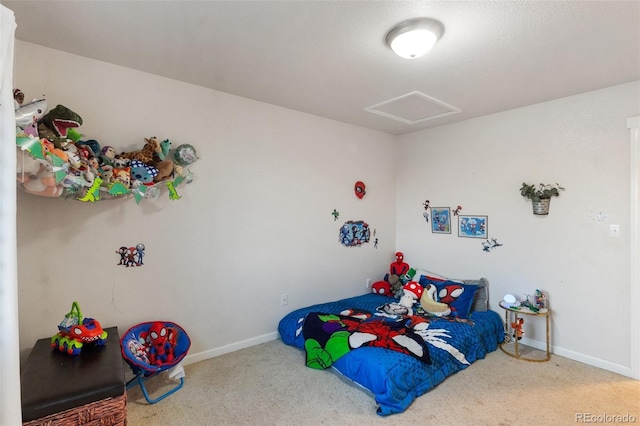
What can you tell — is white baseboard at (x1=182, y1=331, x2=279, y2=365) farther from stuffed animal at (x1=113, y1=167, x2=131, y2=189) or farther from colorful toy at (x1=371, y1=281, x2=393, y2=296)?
stuffed animal at (x1=113, y1=167, x2=131, y2=189)

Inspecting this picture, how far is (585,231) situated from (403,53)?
234 cm

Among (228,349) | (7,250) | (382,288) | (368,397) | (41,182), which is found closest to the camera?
(7,250)

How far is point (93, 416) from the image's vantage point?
1520 millimetres

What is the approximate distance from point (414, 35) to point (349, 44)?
1.37ft

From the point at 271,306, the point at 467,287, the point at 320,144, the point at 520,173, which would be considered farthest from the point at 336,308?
the point at 520,173

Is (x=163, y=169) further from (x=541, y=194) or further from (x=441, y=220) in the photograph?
(x=541, y=194)

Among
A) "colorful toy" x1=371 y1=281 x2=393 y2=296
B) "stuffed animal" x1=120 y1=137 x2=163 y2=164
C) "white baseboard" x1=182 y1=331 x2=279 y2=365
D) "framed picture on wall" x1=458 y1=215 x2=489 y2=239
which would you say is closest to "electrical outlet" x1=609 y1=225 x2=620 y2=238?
"framed picture on wall" x1=458 y1=215 x2=489 y2=239

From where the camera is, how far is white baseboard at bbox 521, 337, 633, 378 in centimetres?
266

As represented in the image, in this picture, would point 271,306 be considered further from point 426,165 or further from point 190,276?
point 426,165

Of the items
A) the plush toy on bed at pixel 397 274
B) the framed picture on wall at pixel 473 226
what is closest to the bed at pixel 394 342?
the plush toy on bed at pixel 397 274

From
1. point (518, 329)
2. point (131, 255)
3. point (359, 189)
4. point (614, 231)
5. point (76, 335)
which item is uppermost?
point (359, 189)

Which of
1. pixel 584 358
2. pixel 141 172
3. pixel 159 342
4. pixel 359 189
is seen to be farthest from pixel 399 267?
pixel 141 172

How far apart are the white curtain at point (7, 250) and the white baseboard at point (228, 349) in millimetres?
1673

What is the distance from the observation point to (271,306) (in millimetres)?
3248
